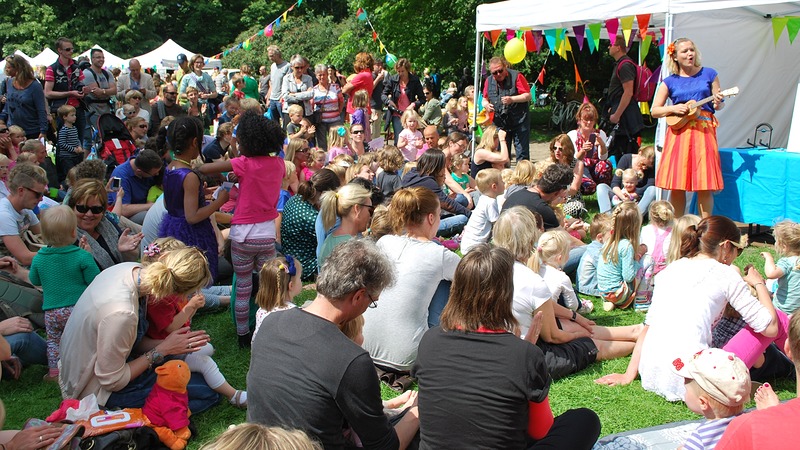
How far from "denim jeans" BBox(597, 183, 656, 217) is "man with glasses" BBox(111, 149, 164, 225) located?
4553mm

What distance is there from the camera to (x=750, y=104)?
9.20 meters

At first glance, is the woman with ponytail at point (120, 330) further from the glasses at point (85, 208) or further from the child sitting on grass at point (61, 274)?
the glasses at point (85, 208)

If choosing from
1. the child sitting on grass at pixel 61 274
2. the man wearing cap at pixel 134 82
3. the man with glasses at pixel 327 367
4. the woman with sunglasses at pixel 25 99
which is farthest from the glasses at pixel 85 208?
the man wearing cap at pixel 134 82

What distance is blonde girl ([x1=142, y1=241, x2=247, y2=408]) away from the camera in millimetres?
3787

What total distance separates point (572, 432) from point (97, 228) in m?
3.60

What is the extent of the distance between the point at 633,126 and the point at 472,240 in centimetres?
356

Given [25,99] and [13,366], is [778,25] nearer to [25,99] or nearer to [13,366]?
[13,366]

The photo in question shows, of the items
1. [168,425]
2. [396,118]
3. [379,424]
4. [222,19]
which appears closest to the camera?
[379,424]

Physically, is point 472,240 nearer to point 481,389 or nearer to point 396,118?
point 481,389

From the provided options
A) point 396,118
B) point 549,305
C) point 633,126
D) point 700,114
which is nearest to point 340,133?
point 396,118

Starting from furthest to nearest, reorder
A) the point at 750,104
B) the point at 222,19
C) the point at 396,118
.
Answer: the point at 222,19, the point at 396,118, the point at 750,104

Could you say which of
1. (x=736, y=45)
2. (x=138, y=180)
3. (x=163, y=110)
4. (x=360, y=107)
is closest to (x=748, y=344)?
(x=138, y=180)

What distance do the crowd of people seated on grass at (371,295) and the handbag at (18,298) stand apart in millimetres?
47

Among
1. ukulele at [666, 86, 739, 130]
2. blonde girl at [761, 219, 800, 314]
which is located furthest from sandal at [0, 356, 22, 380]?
ukulele at [666, 86, 739, 130]
